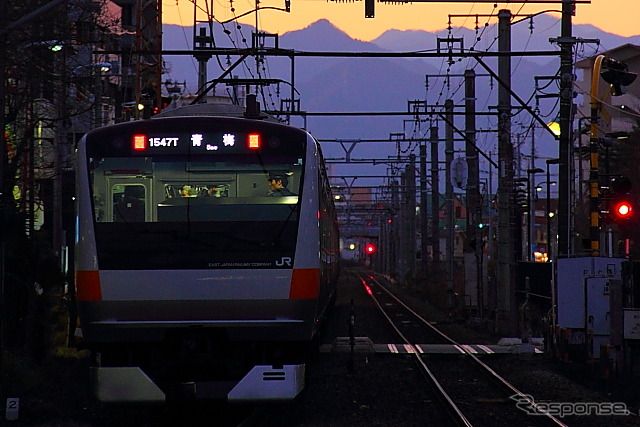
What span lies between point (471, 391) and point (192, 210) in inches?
268

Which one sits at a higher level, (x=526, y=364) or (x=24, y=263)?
(x=24, y=263)

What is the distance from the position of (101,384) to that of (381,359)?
35.3ft

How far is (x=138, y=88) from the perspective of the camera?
3092cm

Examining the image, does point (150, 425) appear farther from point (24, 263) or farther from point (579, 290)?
point (579, 290)

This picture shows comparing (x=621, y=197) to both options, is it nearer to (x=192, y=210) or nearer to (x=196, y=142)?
(x=196, y=142)

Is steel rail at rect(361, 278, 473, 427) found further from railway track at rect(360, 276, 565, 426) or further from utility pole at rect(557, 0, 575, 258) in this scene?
utility pole at rect(557, 0, 575, 258)

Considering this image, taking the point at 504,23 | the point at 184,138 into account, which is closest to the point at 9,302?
A: the point at 184,138

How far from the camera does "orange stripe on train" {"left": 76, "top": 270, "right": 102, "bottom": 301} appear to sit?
11.4 metres

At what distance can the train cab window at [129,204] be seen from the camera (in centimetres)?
1149

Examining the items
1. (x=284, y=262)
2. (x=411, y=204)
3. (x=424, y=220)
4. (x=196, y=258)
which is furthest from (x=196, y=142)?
(x=411, y=204)

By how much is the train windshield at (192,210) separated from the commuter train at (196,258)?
0.01 metres

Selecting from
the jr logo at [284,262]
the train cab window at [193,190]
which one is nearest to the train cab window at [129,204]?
the train cab window at [193,190]

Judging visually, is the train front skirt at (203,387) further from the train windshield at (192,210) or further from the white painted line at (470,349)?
the white painted line at (470,349)

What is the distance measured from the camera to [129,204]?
37.8ft
